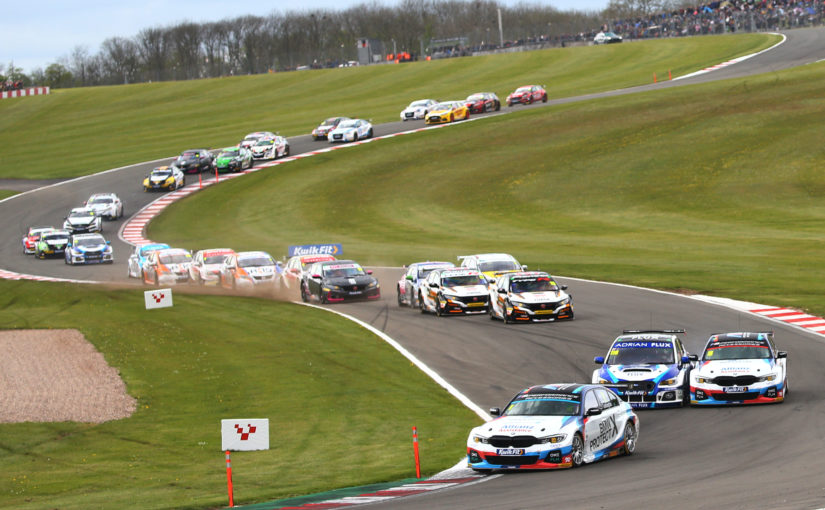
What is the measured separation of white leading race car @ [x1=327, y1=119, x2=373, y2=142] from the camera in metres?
80.8

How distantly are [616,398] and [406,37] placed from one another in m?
186

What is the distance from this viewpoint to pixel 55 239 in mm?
55625

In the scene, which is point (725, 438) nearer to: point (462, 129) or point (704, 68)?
point (462, 129)

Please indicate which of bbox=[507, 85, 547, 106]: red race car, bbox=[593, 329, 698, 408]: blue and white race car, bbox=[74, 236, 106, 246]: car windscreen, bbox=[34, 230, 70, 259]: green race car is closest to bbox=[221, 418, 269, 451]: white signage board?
bbox=[593, 329, 698, 408]: blue and white race car

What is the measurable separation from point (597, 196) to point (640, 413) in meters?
39.5

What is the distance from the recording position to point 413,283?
117ft

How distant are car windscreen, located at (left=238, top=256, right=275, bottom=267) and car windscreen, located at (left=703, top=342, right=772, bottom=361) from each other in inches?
858

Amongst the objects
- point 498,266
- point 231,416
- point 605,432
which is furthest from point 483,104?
point 605,432

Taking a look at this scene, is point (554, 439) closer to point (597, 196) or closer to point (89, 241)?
point (89, 241)

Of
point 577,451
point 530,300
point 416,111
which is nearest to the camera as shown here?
point 577,451

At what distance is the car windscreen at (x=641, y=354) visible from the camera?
22.2 meters

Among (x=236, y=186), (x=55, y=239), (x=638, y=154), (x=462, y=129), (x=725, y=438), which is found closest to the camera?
(x=725, y=438)

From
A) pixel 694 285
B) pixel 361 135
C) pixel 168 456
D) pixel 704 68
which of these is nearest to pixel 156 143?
pixel 361 135

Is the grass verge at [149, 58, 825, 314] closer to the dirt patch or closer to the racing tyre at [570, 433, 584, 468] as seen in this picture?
the racing tyre at [570, 433, 584, 468]
